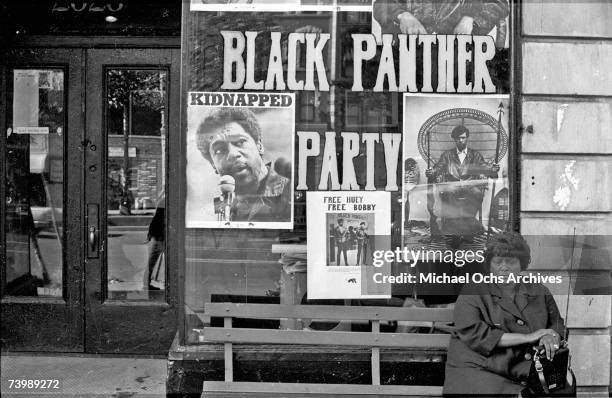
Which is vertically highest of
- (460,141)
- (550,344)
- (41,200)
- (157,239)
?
(460,141)

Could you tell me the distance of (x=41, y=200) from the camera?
5887 millimetres

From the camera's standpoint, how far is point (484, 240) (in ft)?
16.1

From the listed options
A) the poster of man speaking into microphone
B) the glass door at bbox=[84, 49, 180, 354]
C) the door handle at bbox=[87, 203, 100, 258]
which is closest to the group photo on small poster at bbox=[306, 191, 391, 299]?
the poster of man speaking into microphone

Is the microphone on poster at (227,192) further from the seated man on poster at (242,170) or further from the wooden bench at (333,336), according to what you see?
the wooden bench at (333,336)

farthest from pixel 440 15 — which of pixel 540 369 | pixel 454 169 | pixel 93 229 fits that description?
pixel 93 229

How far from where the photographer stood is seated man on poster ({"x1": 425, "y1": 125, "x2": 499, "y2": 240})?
493cm

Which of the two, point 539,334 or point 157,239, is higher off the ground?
point 157,239

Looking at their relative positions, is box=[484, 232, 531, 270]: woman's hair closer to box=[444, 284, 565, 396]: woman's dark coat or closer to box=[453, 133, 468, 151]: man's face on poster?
box=[444, 284, 565, 396]: woman's dark coat

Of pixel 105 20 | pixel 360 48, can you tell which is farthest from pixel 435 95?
pixel 105 20

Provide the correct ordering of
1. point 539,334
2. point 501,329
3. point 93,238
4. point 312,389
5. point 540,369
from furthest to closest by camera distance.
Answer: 1. point 93,238
2. point 312,389
3. point 501,329
4. point 539,334
5. point 540,369

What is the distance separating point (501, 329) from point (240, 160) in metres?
2.04

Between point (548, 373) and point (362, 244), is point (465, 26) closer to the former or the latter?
point (362, 244)

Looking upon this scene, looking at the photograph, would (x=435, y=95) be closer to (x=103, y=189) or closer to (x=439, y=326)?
(x=439, y=326)

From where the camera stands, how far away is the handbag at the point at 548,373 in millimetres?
3975
